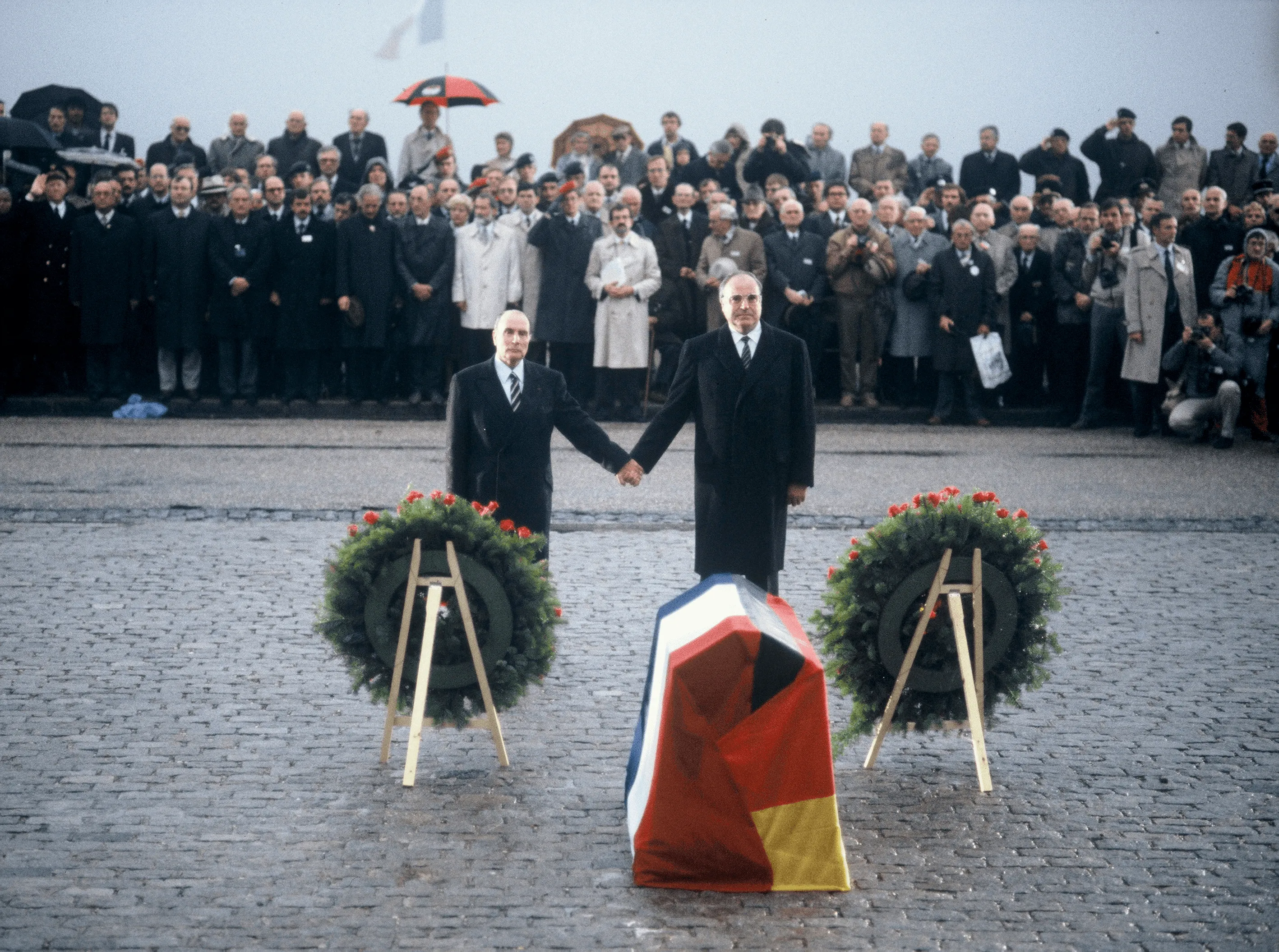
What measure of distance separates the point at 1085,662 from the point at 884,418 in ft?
34.7

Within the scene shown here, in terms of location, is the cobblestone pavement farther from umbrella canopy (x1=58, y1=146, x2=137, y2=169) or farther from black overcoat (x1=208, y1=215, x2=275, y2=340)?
umbrella canopy (x1=58, y1=146, x2=137, y2=169)

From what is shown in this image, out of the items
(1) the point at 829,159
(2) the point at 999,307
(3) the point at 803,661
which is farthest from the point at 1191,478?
(3) the point at 803,661

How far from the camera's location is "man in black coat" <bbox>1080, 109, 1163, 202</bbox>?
20938 mm

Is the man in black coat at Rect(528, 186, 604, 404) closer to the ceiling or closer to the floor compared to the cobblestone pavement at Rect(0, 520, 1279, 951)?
closer to the ceiling

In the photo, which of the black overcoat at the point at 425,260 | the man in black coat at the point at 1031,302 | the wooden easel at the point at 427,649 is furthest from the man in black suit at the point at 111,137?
the wooden easel at the point at 427,649

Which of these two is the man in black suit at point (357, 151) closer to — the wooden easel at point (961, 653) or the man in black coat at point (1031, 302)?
the man in black coat at point (1031, 302)

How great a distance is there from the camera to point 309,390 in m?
19.3

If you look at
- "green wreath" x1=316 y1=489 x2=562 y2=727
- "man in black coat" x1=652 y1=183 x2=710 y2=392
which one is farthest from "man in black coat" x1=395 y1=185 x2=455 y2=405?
"green wreath" x1=316 y1=489 x2=562 y2=727

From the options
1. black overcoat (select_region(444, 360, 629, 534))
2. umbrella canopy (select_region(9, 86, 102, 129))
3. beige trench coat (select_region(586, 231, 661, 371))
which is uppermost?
umbrella canopy (select_region(9, 86, 102, 129))

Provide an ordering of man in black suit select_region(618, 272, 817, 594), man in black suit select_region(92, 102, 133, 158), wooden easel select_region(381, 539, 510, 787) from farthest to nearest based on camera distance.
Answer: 1. man in black suit select_region(92, 102, 133, 158)
2. man in black suit select_region(618, 272, 817, 594)
3. wooden easel select_region(381, 539, 510, 787)

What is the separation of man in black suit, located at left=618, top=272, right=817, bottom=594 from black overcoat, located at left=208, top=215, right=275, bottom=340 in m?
10.9

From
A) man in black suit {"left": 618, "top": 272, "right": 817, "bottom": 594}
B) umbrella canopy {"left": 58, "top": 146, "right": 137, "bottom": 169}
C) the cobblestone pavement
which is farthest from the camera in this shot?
umbrella canopy {"left": 58, "top": 146, "right": 137, "bottom": 169}

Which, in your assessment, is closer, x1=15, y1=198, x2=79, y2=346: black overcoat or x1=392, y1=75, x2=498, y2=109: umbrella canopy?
x1=15, y1=198, x2=79, y2=346: black overcoat

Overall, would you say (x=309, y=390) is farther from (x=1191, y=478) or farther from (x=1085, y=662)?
(x=1085, y=662)
